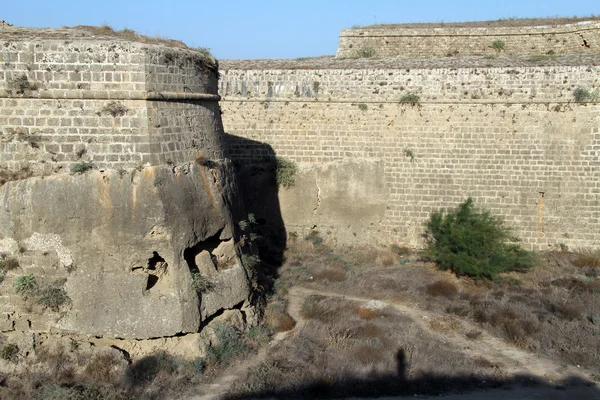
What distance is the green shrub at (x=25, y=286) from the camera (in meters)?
7.61

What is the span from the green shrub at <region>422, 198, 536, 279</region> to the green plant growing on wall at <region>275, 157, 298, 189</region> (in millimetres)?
3665

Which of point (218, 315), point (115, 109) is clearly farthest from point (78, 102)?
point (218, 315)

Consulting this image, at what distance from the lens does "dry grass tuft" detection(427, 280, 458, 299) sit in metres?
11.3

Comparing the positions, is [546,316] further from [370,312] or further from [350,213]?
[350,213]

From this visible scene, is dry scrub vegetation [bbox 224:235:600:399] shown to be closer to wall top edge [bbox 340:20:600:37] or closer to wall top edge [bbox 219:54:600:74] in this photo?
wall top edge [bbox 219:54:600:74]

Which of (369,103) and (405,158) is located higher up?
Answer: (369,103)

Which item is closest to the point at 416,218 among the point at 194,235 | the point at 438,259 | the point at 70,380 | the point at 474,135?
the point at 438,259

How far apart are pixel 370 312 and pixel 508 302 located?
9.01 ft

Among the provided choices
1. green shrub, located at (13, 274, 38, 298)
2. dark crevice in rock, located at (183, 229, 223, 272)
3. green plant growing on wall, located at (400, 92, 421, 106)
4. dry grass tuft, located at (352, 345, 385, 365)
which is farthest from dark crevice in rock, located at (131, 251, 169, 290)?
green plant growing on wall, located at (400, 92, 421, 106)

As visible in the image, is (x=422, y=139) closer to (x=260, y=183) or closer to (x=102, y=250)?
(x=260, y=183)

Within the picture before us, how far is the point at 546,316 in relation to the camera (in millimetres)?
9898

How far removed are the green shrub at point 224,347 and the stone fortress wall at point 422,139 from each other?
19.6 feet

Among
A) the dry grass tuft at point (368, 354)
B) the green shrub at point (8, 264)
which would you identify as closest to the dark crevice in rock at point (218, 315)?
the dry grass tuft at point (368, 354)

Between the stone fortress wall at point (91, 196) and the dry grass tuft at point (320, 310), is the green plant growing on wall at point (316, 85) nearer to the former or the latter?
the dry grass tuft at point (320, 310)
